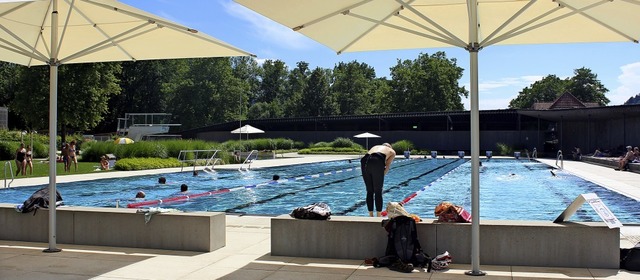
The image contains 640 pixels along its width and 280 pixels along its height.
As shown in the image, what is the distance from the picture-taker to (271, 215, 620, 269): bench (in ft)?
20.0

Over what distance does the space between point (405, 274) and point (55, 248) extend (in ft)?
14.7

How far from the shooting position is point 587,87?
94062 mm

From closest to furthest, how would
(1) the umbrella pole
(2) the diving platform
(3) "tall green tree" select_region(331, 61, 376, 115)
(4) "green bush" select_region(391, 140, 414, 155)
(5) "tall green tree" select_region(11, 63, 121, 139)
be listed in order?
(1) the umbrella pole, (5) "tall green tree" select_region(11, 63, 121, 139), (4) "green bush" select_region(391, 140, 414, 155), (2) the diving platform, (3) "tall green tree" select_region(331, 61, 376, 115)

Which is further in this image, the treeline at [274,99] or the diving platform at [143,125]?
the treeline at [274,99]

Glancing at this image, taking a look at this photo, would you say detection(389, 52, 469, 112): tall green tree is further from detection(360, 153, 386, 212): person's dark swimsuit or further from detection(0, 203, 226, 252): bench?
detection(0, 203, 226, 252): bench

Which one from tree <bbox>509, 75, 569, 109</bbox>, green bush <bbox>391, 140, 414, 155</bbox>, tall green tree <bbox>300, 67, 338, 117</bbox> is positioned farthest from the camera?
tree <bbox>509, 75, 569, 109</bbox>

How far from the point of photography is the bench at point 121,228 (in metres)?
7.15

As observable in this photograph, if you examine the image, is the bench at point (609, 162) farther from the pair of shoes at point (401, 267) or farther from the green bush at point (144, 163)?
the green bush at point (144, 163)

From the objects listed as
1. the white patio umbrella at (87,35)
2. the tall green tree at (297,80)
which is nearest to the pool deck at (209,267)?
the white patio umbrella at (87,35)

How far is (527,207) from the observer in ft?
43.9

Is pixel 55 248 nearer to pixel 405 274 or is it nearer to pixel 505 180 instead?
pixel 405 274

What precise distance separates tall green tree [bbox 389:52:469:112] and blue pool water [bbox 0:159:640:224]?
152 ft

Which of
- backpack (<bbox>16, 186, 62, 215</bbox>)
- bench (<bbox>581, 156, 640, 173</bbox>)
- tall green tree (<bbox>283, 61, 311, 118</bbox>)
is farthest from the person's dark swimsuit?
tall green tree (<bbox>283, 61, 311, 118</bbox>)

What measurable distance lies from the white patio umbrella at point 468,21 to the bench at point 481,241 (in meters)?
0.53
